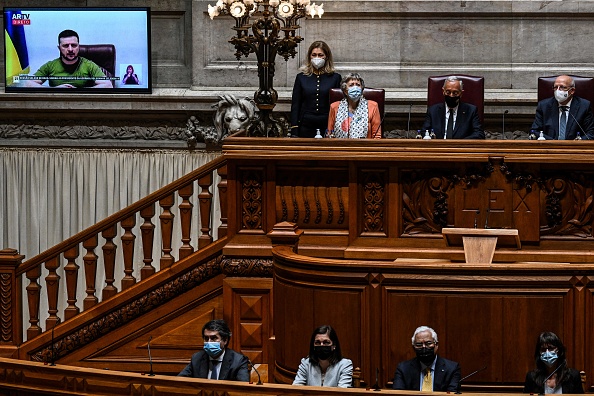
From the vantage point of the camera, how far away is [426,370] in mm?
6816

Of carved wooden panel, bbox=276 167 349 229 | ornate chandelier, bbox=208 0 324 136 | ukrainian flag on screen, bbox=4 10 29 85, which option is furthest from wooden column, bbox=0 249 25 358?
ukrainian flag on screen, bbox=4 10 29 85

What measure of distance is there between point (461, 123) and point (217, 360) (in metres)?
2.53

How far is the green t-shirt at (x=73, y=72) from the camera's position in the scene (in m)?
11.6

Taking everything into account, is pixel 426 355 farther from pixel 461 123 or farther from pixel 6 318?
pixel 6 318

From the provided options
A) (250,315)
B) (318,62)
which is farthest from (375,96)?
(250,315)

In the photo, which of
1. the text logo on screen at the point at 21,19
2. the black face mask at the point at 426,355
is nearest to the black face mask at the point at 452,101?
the black face mask at the point at 426,355

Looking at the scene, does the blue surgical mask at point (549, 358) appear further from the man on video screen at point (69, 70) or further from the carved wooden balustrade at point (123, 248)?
the man on video screen at point (69, 70)

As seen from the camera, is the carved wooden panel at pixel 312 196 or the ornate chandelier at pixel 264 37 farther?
the ornate chandelier at pixel 264 37

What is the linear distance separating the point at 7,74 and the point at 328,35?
2710 millimetres

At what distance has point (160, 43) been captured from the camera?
11.6 meters

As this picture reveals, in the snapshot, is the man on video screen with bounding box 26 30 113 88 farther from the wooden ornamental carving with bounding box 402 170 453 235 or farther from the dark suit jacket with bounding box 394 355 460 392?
the dark suit jacket with bounding box 394 355 460 392

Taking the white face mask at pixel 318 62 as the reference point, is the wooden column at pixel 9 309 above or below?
below

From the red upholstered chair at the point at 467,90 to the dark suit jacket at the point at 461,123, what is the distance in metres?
0.61

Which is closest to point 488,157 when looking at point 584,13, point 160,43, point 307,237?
point 307,237
